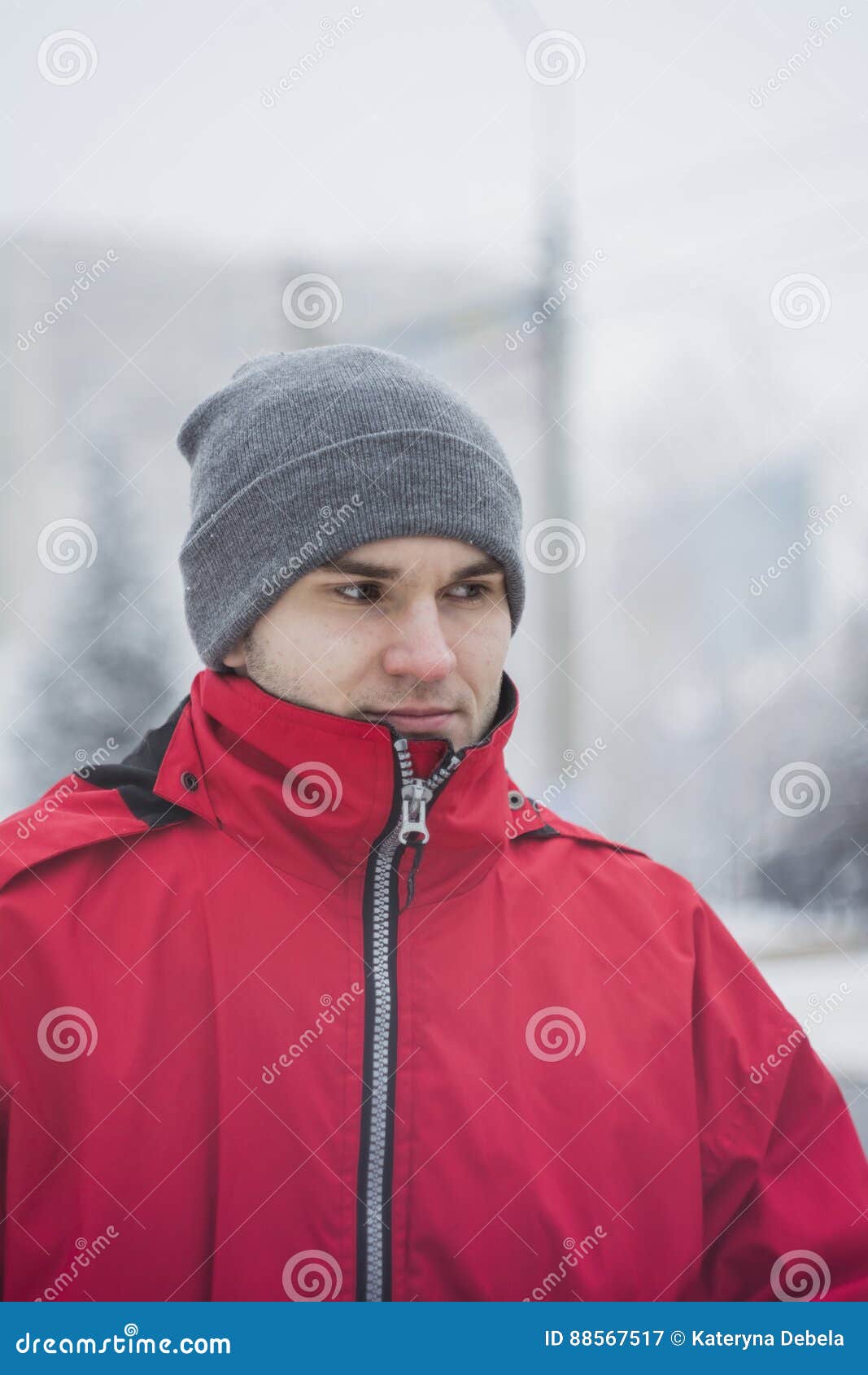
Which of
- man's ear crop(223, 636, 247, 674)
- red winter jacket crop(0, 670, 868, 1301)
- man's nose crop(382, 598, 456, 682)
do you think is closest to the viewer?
red winter jacket crop(0, 670, 868, 1301)

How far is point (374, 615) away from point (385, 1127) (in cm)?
53

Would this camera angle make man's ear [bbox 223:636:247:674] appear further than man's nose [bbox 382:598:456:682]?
Yes

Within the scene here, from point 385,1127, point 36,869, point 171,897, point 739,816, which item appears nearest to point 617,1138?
point 385,1127

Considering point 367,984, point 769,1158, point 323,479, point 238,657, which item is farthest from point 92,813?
point 769,1158

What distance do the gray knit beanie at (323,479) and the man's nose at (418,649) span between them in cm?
11

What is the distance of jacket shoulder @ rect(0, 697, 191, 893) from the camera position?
0.98 m

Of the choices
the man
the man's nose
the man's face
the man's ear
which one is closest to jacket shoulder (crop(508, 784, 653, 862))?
the man

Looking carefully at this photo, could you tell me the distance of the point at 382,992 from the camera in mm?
978

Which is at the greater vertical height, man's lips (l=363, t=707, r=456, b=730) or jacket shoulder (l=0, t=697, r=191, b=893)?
man's lips (l=363, t=707, r=456, b=730)

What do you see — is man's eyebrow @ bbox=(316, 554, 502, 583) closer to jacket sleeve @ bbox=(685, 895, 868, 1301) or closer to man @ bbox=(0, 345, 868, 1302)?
man @ bbox=(0, 345, 868, 1302)

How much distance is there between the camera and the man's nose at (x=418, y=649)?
104cm

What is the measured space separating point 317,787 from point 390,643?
179 mm

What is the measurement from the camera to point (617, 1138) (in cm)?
103

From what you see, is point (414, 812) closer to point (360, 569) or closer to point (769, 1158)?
A: point (360, 569)
